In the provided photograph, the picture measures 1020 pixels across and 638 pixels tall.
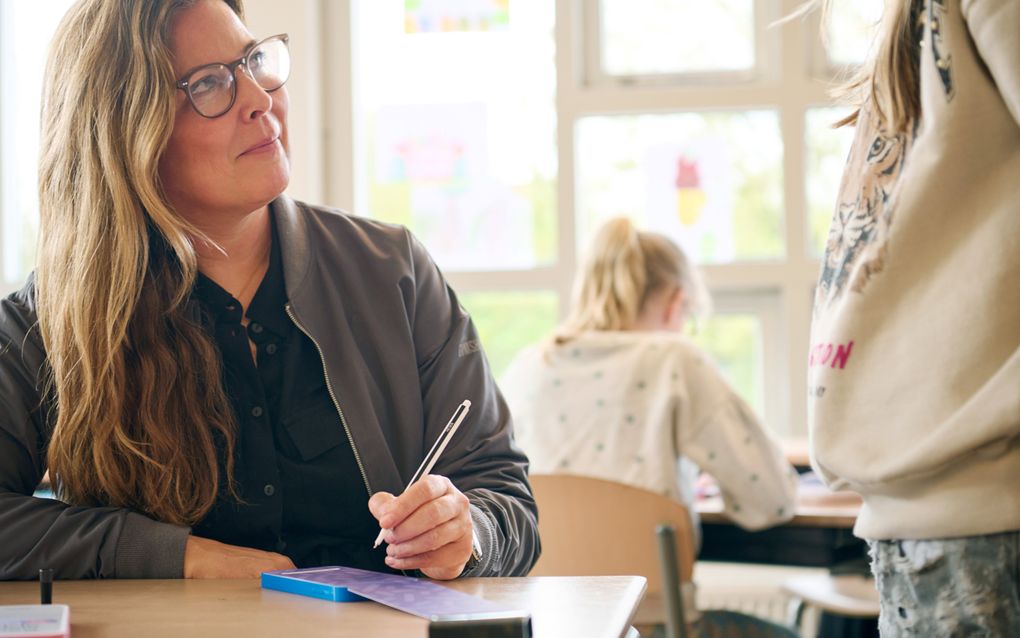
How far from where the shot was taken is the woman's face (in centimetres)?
145

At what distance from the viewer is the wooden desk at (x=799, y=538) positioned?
7.93ft

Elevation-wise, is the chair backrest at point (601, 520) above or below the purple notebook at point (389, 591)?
below

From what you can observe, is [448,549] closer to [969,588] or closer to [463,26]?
[969,588]

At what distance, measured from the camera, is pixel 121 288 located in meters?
1.38

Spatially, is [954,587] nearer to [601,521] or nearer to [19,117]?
[601,521]

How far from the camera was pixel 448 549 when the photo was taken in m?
1.13

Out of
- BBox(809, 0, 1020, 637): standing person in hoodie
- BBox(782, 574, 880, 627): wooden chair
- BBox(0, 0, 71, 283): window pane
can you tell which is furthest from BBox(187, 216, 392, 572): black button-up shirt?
BBox(0, 0, 71, 283): window pane

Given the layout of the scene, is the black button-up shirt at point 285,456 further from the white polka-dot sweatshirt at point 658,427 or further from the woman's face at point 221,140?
the white polka-dot sweatshirt at point 658,427

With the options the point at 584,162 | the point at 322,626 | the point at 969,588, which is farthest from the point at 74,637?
the point at 584,162

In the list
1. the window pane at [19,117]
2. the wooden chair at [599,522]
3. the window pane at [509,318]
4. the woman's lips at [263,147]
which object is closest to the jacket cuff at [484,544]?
the woman's lips at [263,147]

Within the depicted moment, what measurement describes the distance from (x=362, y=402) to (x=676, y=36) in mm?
3011

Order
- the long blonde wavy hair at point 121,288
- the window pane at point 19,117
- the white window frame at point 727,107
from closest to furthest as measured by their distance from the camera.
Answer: the long blonde wavy hair at point 121,288
the white window frame at point 727,107
the window pane at point 19,117

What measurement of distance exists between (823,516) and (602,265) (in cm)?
76

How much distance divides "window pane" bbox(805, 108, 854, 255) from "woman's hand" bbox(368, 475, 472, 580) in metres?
3.03
